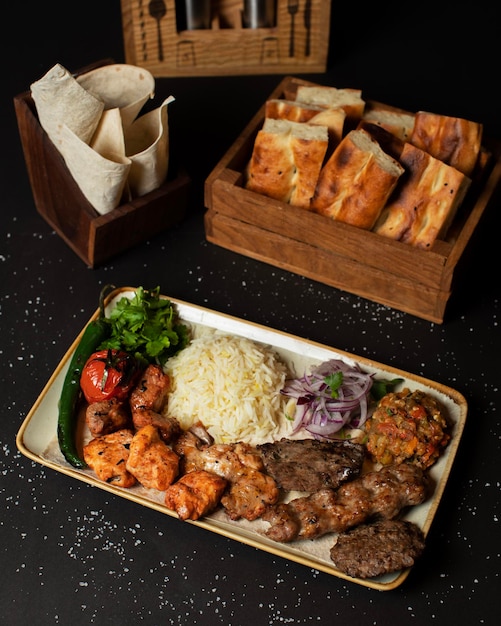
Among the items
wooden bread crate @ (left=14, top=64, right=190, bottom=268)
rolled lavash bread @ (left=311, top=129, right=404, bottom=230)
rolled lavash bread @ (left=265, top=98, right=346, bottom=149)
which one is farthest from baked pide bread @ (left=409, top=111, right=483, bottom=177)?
wooden bread crate @ (left=14, top=64, right=190, bottom=268)

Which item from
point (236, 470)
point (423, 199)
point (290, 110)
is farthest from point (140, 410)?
point (290, 110)

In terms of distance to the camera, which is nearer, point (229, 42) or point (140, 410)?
point (140, 410)

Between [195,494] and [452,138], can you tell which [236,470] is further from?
[452,138]

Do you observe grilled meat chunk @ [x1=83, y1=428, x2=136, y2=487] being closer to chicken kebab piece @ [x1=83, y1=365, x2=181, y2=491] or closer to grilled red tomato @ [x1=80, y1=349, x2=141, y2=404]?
chicken kebab piece @ [x1=83, y1=365, x2=181, y2=491]

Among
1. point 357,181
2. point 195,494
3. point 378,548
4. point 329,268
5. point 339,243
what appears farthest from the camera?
point 329,268

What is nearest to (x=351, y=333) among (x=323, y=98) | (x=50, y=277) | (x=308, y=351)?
(x=308, y=351)

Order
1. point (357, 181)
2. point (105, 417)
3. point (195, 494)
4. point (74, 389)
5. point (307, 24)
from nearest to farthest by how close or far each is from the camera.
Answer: point (195, 494) < point (105, 417) < point (74, 389) < point (357, 181) < point (307, 24)

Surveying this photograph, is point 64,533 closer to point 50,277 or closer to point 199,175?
point 50,277
